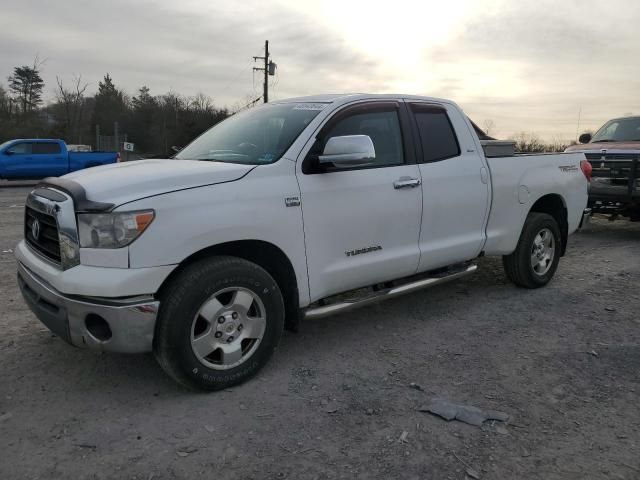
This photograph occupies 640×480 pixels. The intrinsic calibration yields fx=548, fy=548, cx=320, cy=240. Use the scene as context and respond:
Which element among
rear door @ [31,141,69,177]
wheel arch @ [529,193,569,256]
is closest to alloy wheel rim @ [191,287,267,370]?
wheel arch @ [529,193,569,256]

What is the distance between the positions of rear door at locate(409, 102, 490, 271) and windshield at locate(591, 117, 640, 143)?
643cm

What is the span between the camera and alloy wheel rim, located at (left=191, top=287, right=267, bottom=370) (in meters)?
3.24

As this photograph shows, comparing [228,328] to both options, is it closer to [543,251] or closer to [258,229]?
[258,229]

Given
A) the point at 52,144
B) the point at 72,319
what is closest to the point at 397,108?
the point at 72,319

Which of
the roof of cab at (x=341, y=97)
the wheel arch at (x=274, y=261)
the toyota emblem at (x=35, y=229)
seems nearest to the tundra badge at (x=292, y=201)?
the wheel arch at (x=274, y=261)

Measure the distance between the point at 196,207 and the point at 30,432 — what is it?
150 cm

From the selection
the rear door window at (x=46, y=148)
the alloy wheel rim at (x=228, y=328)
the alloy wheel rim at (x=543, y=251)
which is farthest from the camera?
the rear door window at (x=46, y=148)

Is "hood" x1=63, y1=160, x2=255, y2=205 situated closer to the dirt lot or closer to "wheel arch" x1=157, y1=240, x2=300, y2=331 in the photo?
"wheel arch" x1=157, y1=240, x2=300, y2=331

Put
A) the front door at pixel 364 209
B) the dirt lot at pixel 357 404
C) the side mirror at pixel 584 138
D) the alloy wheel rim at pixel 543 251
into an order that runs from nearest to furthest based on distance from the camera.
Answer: the dirt lot at pixel 357 404
the front door at pixel 364 209
the alloy wheel rim at pixel 543 251
the side mirror at pixel 584 138

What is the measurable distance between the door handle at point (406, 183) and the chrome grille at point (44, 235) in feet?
7.72

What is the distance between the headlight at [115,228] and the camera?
296 cm

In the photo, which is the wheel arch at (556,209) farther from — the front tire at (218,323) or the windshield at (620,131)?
the windshield at (620,131)

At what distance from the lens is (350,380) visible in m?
3.62

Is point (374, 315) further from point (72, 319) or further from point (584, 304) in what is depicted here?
point (72, 319)
